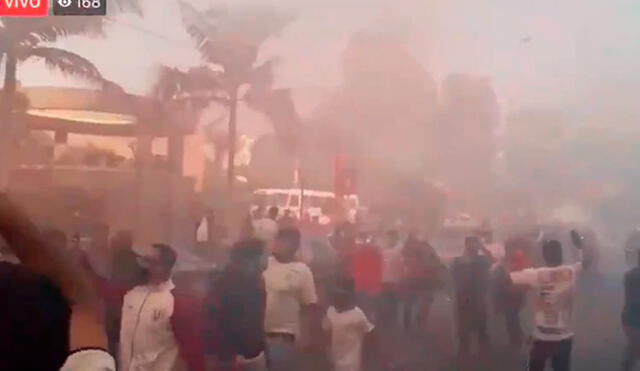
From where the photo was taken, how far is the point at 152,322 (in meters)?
1.54

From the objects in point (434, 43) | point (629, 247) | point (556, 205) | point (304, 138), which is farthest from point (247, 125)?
point (629, 247)

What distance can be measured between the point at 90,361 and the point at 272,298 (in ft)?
1.13

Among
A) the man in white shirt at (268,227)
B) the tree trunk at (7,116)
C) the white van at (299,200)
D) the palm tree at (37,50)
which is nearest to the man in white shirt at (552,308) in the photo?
the white van at (299,200)

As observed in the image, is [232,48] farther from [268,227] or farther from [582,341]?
[582,341]

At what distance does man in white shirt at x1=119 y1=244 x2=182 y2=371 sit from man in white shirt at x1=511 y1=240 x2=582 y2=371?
657 millimetres

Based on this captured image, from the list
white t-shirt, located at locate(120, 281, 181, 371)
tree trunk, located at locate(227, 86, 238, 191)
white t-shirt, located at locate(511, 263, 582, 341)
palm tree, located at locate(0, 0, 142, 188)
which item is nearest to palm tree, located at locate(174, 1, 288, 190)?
tree trunk, located at locate(227, 86, 238, 191)

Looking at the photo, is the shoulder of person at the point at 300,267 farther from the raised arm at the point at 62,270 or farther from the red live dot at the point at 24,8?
the red live dot at the point at 24,8

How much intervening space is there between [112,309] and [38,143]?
0.36m

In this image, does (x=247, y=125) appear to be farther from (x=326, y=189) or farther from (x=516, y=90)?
(x=516, y=90)

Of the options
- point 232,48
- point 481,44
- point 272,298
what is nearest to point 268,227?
point 272,298

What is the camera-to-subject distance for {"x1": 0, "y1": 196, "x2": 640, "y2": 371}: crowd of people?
56.4 inches

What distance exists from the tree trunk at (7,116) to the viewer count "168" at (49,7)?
86 millimetres

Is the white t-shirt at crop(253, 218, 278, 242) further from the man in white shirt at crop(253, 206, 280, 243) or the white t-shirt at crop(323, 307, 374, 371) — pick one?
the white t-shirt at crop(323, 307, 374, 371)

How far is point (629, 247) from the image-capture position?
1.42m
